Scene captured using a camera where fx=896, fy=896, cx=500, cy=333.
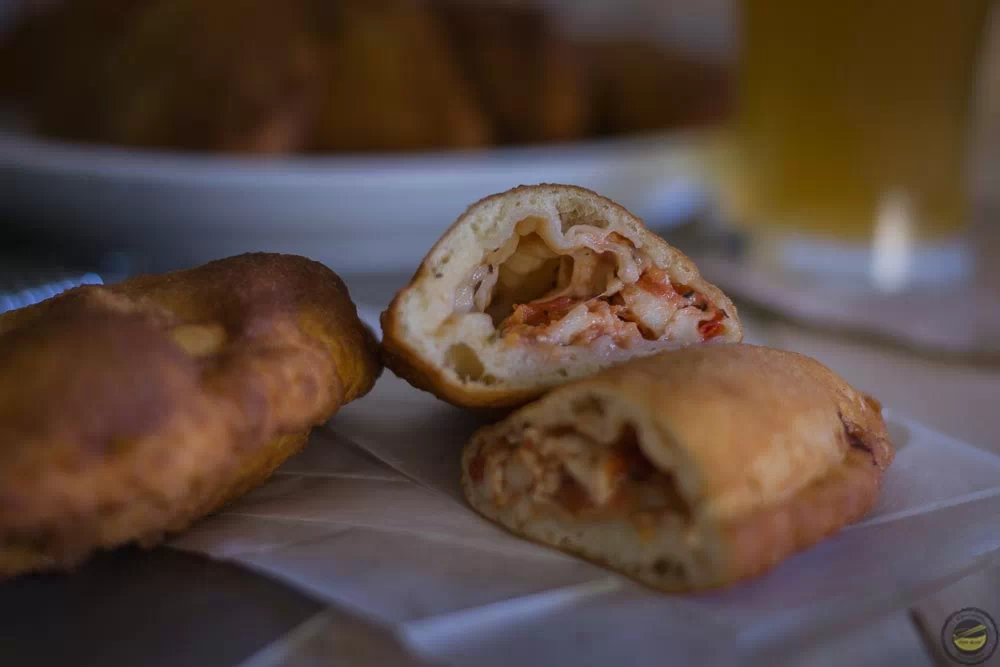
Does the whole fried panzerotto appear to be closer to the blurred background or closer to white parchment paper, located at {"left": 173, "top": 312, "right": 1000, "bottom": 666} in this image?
white parchment paper, located at {"left": 173, "top": 312, "right": 1000, "bottom": 666}

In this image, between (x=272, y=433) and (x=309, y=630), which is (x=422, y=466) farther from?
(x=309, y=630)

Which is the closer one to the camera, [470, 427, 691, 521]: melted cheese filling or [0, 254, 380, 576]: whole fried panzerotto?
[0, 254, 380, 576]: whole fried panzerotto

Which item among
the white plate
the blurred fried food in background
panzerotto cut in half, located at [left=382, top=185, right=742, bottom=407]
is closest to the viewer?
panzerotto cut in half, located at [left=382, top=185, right=742, bottom=407]

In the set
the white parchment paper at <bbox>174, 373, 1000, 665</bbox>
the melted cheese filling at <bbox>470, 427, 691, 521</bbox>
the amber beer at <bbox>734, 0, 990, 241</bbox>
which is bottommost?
the white parchment paper at <bbox>174, 373, 1000, 665</bbox>

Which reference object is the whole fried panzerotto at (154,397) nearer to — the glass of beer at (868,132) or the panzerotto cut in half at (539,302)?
the panzerotto cut in half at (539,302)

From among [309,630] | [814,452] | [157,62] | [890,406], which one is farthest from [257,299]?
[157,62]


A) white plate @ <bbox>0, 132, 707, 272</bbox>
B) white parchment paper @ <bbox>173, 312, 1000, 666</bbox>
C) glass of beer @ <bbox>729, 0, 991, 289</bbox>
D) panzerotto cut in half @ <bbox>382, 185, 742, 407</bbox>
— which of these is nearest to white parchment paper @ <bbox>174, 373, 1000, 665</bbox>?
white parchment paper @ <bbox>173, 312, 1000, 666</bbox>

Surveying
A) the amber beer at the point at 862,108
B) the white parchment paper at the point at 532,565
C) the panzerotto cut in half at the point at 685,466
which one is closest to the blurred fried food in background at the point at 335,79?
the amber beer at the point at 862,108

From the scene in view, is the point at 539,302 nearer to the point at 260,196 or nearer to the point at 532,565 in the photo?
the point at 532,565
